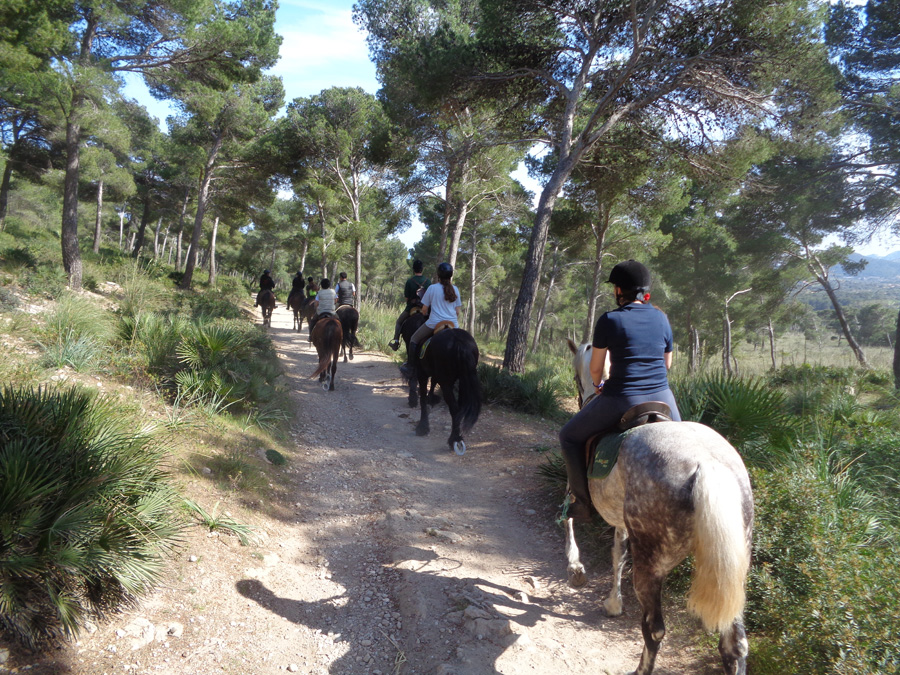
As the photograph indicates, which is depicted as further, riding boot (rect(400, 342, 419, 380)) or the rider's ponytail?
riding boot (rect(400, 342, 419, 380))

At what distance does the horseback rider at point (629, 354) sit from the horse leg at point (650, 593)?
0.82 m

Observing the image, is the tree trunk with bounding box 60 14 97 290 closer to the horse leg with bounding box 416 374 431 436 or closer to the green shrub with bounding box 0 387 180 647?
the horse leg with bounding box 416 374 431 436

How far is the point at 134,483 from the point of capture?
10.1 ft

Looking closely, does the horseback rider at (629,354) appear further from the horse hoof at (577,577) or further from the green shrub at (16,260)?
the green shrub at (16,260)

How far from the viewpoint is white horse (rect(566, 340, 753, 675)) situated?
2.32 metres

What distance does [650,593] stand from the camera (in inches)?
109

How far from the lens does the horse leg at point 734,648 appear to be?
258 centimetres

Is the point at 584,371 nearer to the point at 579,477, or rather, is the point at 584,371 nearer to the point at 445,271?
the point at 579,477

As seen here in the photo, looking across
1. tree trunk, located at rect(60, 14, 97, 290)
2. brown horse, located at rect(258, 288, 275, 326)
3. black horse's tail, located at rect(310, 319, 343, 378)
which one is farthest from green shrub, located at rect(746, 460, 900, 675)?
brown horse, located at rect(258, 288, 275, 326)

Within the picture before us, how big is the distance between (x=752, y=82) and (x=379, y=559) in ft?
36.0

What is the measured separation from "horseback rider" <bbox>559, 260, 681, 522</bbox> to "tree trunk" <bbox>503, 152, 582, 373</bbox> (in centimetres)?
713

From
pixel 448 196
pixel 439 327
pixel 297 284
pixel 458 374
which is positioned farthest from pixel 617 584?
pixel 297 284

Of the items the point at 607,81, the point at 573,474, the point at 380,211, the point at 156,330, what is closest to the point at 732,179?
the point at 607,81

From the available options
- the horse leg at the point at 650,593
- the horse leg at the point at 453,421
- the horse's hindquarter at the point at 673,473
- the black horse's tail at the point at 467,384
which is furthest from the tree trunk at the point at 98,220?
the horse leg at the point at 650,593
